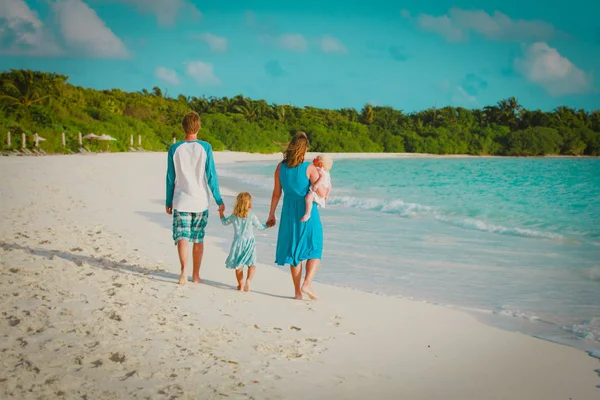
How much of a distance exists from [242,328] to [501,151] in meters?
88.1

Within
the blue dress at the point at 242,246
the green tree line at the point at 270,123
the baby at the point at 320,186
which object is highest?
the green tree line at the point at 270,123

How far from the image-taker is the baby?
4.71 meters

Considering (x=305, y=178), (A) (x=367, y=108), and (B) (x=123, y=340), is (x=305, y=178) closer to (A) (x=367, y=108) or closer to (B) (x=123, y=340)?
(B) (x=123, y=340)

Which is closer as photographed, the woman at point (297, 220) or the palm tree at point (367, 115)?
the woman at point (297, 220)

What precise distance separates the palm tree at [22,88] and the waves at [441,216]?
129 feet

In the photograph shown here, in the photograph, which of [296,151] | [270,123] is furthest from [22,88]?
[296,151]

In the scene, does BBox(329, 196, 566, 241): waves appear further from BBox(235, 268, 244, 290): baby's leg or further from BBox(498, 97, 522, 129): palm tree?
BBox(498, 97, 522, 129): palm tree

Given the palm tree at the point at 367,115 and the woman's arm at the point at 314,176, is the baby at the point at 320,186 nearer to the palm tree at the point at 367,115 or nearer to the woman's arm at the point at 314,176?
the woman's arm at the point at 314,176

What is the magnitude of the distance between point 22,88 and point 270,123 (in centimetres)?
2828

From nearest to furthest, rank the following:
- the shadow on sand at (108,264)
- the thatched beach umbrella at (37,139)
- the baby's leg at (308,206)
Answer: the baby's leg at (308,206)
the shadow on sand at (108,264)
the thatched beach umbrella at (37,139)

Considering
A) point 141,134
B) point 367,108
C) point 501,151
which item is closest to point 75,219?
point 141,134

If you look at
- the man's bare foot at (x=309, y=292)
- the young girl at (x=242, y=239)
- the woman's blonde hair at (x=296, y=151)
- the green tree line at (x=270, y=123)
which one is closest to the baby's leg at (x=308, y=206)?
the woman's blonde hair at (x=296, y=151)

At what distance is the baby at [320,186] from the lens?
4.71 meters

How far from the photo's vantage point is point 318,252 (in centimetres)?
488
